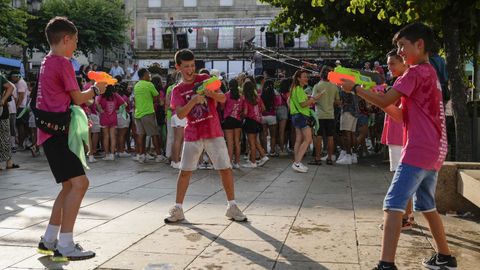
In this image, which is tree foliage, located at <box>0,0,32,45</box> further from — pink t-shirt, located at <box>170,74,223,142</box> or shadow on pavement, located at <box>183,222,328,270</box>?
shadow on pavement, located at <box>183,222,328,270</box>

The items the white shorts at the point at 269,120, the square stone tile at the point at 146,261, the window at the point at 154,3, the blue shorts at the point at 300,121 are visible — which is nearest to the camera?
the square stone tile at the point at 146,261

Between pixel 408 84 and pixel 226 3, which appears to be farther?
pixel 226 3

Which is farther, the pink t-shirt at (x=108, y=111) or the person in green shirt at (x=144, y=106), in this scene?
the pink t-shirt at (x=108, y=111)

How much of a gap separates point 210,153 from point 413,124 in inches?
98.4

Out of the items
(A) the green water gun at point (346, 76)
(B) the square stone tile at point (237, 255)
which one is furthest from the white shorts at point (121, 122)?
(A) the green water gun at point (346, 76)

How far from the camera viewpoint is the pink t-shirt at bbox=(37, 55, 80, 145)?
4156 mm

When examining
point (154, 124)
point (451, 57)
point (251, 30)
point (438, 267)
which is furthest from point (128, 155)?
point (251, 30)

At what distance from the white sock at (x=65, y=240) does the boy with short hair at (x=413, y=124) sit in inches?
93.4

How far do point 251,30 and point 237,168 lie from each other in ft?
120

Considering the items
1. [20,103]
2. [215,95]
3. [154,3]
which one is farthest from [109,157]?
[154,3]

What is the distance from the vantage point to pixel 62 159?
4.20 m

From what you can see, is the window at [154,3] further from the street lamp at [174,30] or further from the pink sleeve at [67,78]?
the pink sleeve at [67,78]

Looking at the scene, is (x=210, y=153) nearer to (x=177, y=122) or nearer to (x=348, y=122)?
(x=177, y=122)

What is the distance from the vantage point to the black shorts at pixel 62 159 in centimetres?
420
